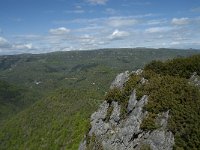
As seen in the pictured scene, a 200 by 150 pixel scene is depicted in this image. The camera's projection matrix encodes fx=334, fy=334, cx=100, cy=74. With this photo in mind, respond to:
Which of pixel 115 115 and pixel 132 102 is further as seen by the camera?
pixel 115 115

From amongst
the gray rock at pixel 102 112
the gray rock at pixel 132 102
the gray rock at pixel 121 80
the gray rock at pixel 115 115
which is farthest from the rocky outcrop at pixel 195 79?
the gray rock at pixel 102 112

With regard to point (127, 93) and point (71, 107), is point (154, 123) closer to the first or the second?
point (127, 93)

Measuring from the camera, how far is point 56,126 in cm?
16225

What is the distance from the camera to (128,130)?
35.3m

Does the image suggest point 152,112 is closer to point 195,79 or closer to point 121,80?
point 195,79

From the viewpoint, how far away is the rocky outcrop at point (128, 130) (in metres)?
31.6

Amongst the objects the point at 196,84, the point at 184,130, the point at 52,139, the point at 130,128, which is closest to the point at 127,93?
the point at 130,128

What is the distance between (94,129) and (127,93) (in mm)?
5909

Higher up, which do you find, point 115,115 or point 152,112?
point 152,112

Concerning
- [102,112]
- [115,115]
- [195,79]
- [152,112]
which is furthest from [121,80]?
[152,112]

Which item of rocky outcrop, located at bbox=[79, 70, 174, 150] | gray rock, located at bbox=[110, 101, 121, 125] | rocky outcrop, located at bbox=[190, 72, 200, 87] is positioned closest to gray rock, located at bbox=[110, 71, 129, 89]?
rocky outcrop, located at bbox=[79, 70, 174, 150]

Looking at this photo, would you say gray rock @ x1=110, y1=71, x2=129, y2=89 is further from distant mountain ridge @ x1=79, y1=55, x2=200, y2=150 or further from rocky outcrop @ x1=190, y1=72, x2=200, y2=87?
rocky outcrop @ x1=190, y1=72, x2=200, y2=87

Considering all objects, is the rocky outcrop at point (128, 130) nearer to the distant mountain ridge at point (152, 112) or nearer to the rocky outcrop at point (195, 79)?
the distant mountain ridge at point (152, 112)

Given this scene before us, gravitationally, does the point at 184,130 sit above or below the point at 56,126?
above
